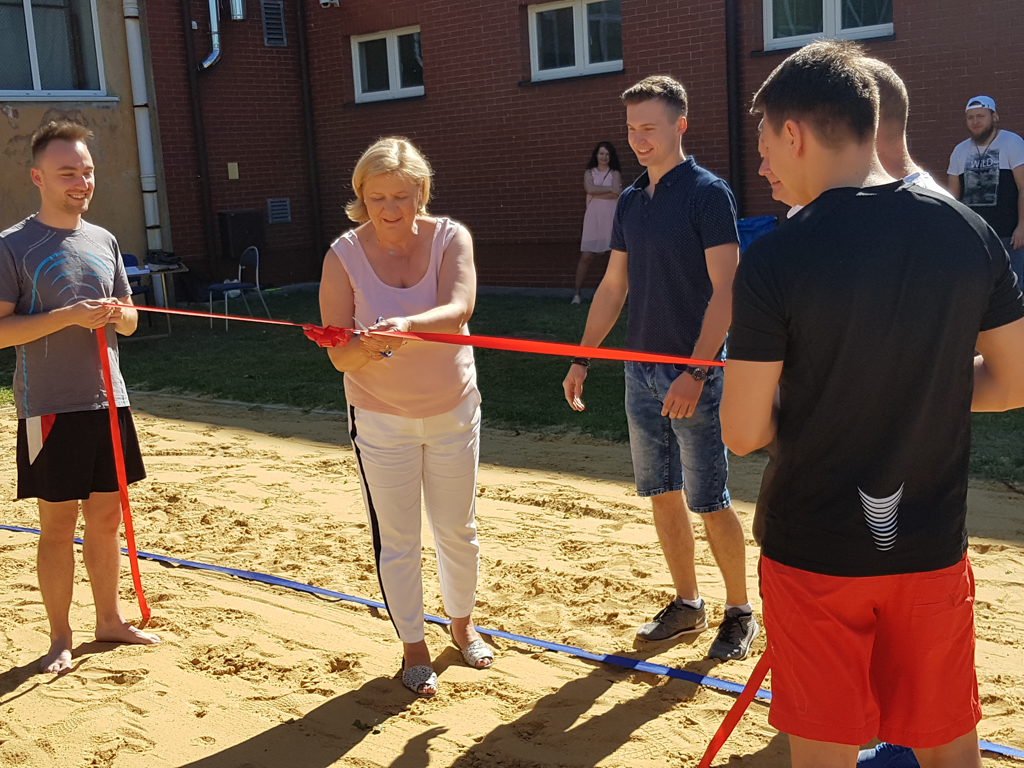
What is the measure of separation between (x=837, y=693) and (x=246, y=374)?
8809 mm

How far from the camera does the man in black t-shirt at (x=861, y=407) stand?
1.99 metres

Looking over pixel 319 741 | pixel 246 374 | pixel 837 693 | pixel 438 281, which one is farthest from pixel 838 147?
pixel 246 374

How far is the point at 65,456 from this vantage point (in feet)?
12.7

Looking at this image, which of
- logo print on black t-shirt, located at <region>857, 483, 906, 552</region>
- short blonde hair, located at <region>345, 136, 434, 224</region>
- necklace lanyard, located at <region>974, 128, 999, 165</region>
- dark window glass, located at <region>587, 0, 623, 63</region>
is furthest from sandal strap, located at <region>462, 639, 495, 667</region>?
dark window glass, located at <region>587, 0, 623, 63</region>

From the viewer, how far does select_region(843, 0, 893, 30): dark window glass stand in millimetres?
11516

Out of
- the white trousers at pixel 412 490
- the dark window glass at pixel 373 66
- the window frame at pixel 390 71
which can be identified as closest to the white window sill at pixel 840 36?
the window frame at pixel 390 71

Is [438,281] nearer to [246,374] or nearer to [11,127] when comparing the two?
[246,374]

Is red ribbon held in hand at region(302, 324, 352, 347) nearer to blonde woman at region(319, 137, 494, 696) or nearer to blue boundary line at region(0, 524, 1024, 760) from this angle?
blonde woman at region(319, 137, 494, 696)

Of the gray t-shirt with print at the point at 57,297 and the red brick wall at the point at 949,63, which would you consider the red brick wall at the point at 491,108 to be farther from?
the gray t-shirt with print at the point at 57,297

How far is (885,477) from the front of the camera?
6.85ft

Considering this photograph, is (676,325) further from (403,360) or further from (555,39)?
(555,39)

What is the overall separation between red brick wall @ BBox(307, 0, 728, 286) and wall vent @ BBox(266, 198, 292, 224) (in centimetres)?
118

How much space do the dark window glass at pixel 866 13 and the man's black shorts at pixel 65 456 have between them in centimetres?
1041

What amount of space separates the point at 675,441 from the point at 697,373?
1.42 feet
